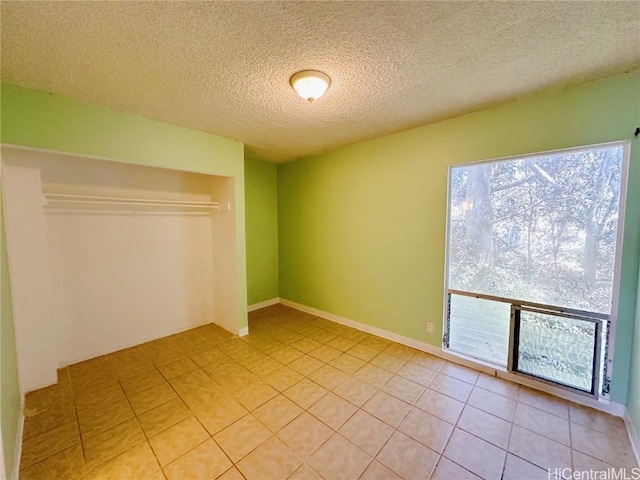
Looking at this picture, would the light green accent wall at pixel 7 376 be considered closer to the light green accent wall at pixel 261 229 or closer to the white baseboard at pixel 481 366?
the light green accent wall at pixel 261 229

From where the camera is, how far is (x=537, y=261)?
216 centimetres

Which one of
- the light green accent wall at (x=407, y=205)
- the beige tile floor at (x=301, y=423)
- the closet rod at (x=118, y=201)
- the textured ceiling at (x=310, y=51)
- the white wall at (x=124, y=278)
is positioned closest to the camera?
the textured ceiling at (x=310, y=51)

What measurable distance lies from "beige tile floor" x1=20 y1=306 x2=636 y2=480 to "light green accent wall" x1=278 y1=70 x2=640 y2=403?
625 mm

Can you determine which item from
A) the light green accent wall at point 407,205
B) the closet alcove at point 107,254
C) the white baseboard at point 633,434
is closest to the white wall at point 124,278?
the closet alcove at point 107,254

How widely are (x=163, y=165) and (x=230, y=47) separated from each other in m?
1.56

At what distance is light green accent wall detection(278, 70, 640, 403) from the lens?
1.82m

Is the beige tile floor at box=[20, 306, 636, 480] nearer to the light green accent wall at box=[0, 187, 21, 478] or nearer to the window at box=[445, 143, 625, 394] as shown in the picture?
the light green accent wall at box=[0, 187, 21, 478]

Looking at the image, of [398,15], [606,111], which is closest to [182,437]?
[398,15]

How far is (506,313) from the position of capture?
2.35m

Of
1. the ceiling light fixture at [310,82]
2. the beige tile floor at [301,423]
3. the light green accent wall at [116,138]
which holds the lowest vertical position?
the beige tile floor at [301,423]

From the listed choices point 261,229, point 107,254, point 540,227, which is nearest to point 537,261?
point 540,227

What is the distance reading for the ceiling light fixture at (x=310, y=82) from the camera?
66.4 inches

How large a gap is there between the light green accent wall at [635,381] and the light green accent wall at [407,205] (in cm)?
7

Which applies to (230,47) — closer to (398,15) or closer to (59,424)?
(398,15)
